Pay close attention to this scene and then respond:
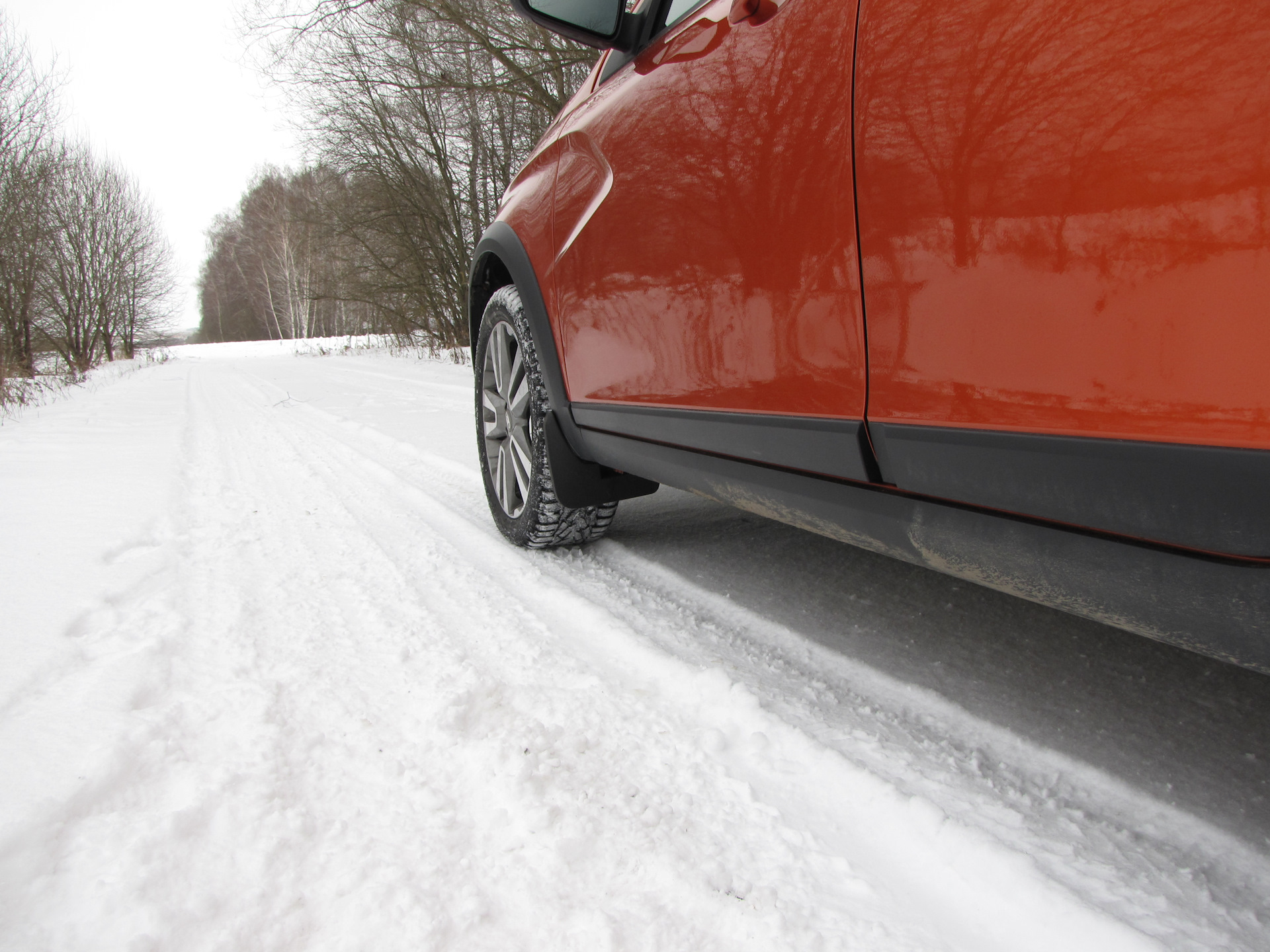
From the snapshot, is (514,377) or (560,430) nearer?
(560,430)

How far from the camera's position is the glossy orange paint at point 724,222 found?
107 cm

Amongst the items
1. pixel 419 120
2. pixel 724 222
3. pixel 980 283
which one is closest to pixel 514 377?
pixel 724 222

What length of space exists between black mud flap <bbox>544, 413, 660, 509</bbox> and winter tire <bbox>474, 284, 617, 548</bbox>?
34 millimetres

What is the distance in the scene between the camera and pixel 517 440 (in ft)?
7.91

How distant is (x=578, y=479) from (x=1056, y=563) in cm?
147

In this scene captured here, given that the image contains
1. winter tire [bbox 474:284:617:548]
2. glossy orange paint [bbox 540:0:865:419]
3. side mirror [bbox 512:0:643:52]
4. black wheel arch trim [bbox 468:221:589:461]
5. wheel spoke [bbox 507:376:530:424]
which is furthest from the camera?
wheel spoke [bbox 507:376:530:424]

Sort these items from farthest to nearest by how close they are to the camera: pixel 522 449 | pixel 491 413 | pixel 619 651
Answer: pixel 491 413 → pixel 522 449 → pixel 619 651

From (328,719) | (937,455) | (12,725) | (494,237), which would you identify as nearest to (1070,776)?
(937,455)

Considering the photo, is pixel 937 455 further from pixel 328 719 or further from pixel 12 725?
pixel 12 725

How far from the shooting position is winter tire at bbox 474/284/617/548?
7.39 ft

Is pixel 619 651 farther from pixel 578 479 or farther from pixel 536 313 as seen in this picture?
pixel 536 313

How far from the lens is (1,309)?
1456cm

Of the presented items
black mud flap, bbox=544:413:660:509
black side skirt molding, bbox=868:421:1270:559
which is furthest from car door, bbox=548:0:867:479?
black mud flap, bbox=544:413:660:509

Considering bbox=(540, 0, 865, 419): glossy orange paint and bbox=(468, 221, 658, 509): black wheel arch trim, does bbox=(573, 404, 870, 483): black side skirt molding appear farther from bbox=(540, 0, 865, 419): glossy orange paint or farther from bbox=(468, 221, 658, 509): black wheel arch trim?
bbox=(468, 221, 658, 509): black wheel arch trim
